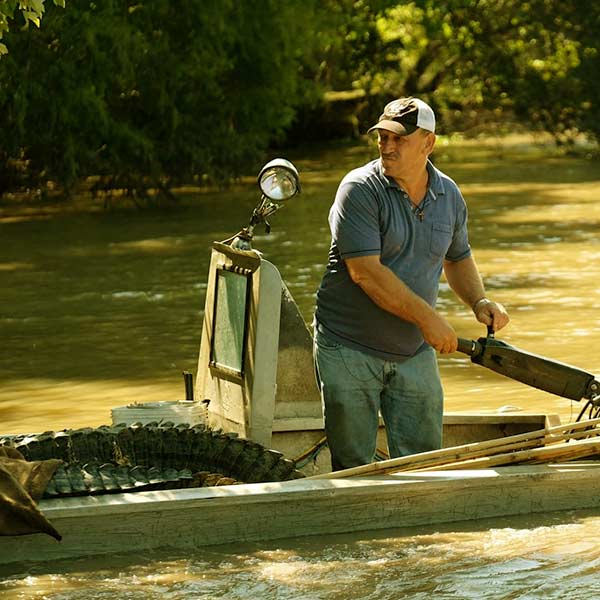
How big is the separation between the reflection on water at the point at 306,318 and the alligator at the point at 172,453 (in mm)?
421

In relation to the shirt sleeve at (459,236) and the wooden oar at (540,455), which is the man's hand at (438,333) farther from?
the wooden oar at (540,455)

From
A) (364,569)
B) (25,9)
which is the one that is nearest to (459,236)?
(364,569)

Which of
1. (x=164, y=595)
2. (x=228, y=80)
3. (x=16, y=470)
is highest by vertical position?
(x=228, y=80)

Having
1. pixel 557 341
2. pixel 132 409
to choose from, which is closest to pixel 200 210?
pixel 557 341

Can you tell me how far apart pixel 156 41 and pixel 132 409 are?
56.8ft

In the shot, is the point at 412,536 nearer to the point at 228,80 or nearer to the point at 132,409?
the point at 132,409

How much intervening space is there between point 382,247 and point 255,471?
1.19 metres

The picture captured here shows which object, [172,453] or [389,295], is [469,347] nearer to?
[389,295]

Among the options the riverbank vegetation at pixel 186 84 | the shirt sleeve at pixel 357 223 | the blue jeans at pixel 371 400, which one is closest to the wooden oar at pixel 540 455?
the blue jeans at pixel 371 400

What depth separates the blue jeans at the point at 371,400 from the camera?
660 centimetres

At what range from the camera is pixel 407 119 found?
21.2 feet

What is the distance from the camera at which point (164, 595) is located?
627cm

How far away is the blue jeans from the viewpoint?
660 cm

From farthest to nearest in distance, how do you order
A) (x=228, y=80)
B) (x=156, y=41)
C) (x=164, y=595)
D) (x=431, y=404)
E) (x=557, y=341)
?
1. (x=228, y=80)
2. (x=156, y=41)
3. (x=557, y=341)
4. (x=431, y=404)
5. (x=164, y=595)
